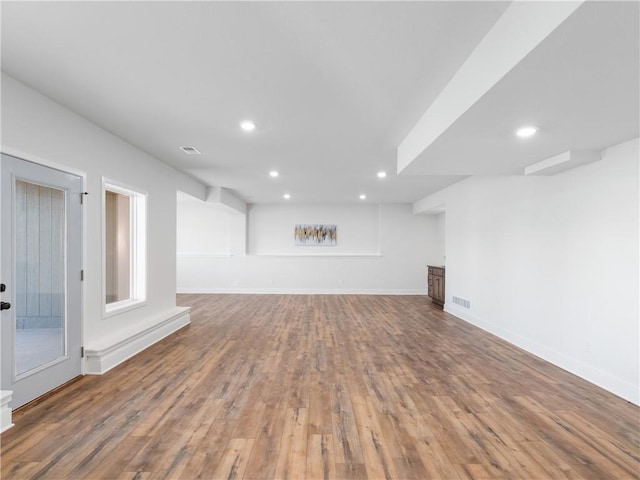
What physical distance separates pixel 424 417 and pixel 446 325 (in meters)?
3.25

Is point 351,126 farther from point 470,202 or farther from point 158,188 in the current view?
point 470,202

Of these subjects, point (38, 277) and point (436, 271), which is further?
point (436, 271)

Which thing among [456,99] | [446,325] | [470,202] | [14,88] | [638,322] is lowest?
[446,325]

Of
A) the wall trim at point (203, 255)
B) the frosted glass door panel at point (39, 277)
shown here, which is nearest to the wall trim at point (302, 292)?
the wall trim at point (203, 255)

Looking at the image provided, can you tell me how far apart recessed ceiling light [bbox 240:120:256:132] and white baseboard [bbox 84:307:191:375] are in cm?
268

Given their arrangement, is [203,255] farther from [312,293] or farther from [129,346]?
[129,346]

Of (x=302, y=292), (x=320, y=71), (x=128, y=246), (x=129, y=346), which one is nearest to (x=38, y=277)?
(x=129, y=346)

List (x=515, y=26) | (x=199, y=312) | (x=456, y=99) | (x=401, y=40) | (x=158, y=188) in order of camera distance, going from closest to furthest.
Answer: (x=515, y=26), (x=401, y=40), (x=456, y=99), (x=158, y=188), (x=199, y=312)

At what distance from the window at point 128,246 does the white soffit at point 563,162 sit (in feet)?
16.1

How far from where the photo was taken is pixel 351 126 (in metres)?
3.21

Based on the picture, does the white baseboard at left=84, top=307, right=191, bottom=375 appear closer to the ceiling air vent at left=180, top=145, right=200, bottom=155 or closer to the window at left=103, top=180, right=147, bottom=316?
the window at left=103, top=180, right=147, bottom=316

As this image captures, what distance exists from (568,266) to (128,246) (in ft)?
17.8

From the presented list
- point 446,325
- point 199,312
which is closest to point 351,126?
point 446,325

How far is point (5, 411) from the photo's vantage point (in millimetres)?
2219
